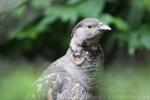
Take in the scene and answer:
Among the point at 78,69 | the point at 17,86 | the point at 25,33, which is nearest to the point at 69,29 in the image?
the point at 25,33

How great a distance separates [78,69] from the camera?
1568mm

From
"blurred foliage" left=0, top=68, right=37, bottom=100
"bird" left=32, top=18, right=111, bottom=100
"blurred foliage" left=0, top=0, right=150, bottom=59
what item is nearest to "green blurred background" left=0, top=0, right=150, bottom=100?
"blurred foliage" left=0, top=0, right=150, bottom=59

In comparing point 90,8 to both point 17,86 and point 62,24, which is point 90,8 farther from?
point 17,86

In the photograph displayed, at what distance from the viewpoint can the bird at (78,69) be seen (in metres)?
1.54

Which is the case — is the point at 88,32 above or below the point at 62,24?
→ below

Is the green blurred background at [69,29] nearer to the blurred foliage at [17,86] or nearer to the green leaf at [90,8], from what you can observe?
the green leaf at [90,8]

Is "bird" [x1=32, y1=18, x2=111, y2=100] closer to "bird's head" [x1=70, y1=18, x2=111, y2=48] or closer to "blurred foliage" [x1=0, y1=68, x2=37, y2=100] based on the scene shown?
"bird's head" [x1=70, y1=18, x2=111, y2=48]

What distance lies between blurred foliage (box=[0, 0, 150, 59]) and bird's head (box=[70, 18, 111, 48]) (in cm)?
207

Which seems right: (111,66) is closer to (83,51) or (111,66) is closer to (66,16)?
(66,16)

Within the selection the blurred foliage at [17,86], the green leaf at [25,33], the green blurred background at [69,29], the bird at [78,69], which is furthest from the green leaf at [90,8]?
the blurred foliage at [17,86]

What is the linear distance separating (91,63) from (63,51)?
8.22 feet

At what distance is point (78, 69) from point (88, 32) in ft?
0.39

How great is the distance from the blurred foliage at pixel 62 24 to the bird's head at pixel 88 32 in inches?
81.5

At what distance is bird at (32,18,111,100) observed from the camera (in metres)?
1.54
